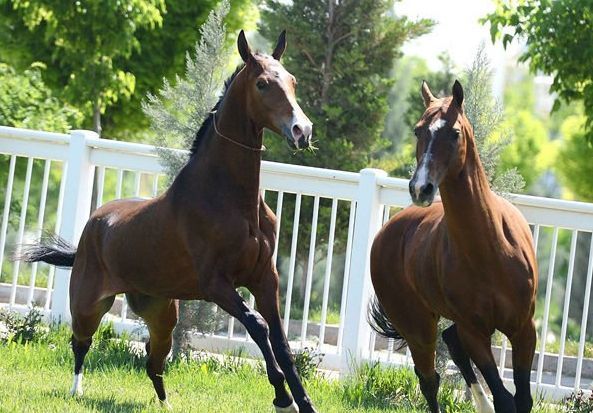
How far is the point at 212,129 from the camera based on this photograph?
21.8 ft

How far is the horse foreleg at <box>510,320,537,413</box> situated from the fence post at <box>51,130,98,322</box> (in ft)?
13.8

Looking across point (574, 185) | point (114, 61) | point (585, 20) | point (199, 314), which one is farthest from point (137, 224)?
point (574, 185)

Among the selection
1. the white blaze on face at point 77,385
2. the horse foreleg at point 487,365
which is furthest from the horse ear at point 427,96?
the white blaze on face at point 77,385

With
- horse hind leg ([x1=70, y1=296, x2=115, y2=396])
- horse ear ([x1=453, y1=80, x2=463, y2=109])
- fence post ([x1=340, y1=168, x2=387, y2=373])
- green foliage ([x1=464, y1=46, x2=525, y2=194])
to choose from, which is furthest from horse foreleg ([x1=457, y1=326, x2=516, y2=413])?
fence post ([x1=340, y1=168, x2=387, y2=373])

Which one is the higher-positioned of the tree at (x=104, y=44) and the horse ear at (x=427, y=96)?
the tree at (x=104, y=44)

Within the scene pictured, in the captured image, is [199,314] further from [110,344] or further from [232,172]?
[232,172]

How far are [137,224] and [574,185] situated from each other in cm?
1119

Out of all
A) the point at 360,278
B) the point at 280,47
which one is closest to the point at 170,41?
the point at 360,278

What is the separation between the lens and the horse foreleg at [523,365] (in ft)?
20.5

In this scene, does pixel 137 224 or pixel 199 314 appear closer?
pixel 137 224

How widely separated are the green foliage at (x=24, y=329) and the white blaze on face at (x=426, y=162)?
4130 mm

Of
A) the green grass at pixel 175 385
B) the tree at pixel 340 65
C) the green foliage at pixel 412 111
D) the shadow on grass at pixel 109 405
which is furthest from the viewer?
the green foliage at pixel 412 111

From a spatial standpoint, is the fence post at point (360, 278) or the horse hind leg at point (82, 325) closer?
the horse hind leg at point (82, 325)

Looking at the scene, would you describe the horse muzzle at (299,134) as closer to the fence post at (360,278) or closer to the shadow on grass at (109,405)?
the shadow on grass at (109,405)
